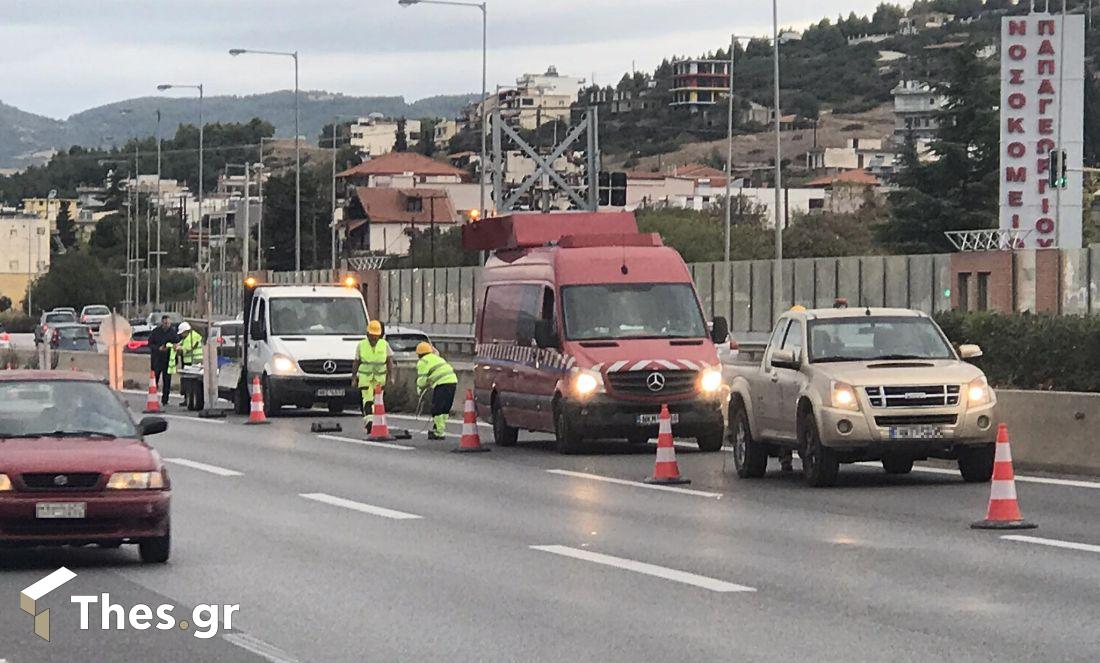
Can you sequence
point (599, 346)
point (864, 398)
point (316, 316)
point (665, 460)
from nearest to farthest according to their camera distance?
1. point (864, 398)
2. point (665, 460)
3. point (599, 346)
4. point (316, 316)

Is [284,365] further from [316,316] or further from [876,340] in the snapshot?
[876,340]

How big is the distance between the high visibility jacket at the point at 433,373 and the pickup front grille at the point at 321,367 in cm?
769

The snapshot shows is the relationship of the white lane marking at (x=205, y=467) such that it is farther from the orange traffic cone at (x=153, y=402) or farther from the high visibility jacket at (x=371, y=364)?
the orange traffic cone at (x=153, y=402)

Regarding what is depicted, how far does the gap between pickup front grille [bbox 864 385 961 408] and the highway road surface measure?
78 centimetres

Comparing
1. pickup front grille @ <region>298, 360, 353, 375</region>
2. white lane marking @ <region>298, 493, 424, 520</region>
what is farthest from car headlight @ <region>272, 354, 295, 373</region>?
white lane marking @ <region>298, 493, 424, 520</region>

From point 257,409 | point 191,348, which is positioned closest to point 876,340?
point 257,409

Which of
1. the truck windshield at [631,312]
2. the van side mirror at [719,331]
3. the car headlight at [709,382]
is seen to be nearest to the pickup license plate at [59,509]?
the car headlight at [709,382]

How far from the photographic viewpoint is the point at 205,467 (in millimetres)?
26766

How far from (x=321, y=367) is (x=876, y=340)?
61.3 feet

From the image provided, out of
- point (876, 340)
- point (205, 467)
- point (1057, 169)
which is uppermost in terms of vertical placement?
point (1057, 169)

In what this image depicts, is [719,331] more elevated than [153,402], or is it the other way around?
[719,331]

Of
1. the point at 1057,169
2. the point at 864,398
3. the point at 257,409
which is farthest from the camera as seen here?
the point at 1057,169

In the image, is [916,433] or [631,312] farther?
[631,312]

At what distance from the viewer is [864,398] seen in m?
21.5
